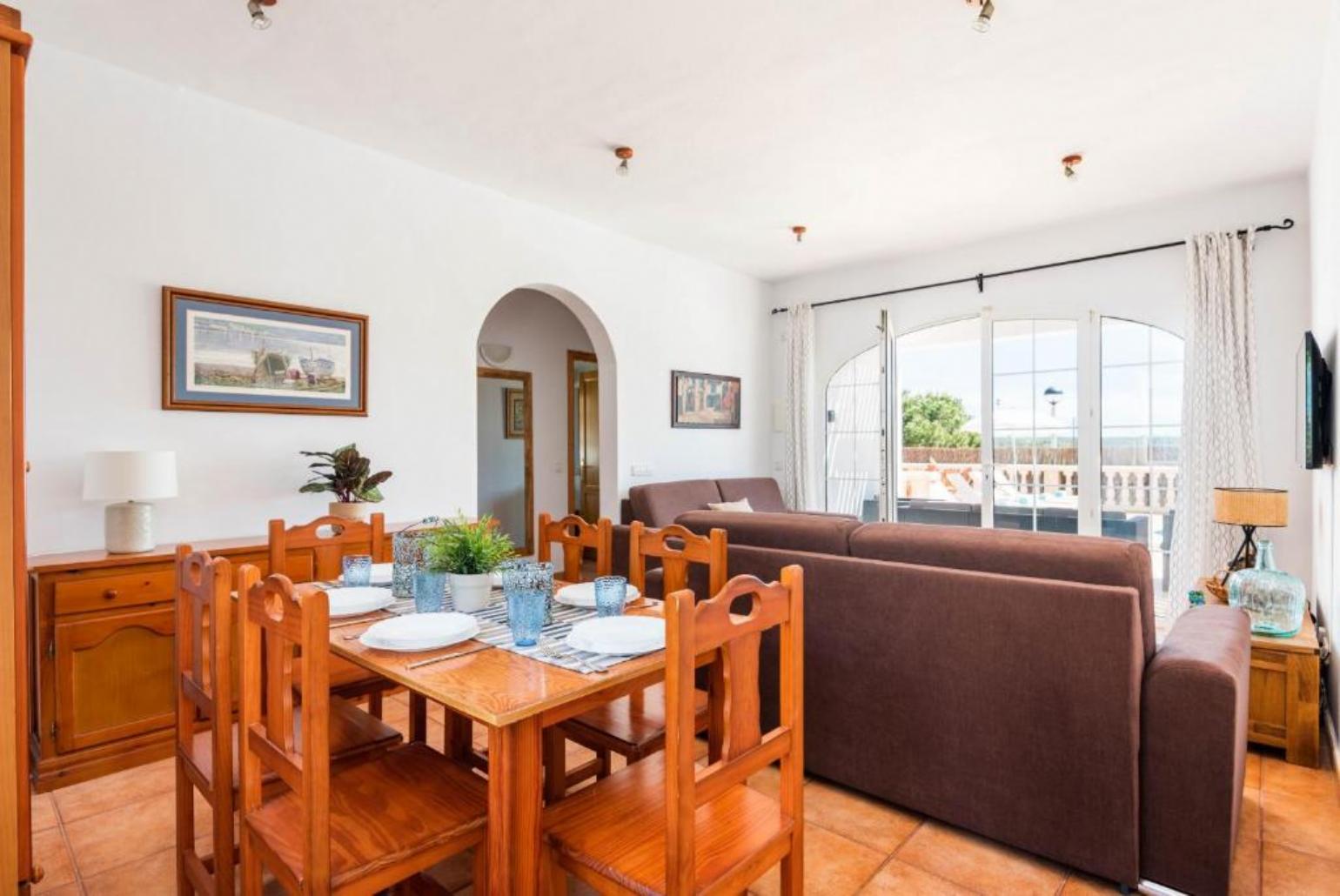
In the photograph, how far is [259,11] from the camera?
94.0 inches

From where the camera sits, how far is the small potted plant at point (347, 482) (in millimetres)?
3244

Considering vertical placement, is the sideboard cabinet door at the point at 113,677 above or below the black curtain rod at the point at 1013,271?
below

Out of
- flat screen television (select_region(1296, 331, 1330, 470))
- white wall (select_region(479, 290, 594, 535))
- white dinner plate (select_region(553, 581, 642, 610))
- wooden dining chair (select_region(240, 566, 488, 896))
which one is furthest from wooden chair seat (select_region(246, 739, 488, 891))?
white wall (select_region(479, 290, 594, 535))

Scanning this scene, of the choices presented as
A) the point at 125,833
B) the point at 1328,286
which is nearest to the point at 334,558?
the point at 125,833

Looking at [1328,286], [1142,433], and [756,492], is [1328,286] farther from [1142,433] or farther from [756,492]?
[756,492]

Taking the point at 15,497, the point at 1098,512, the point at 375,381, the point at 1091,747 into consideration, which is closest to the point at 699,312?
the point at 375,381

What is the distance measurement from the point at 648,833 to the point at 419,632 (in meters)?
0.69

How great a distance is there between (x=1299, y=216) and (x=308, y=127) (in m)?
5.45

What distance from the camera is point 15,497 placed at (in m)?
1.09

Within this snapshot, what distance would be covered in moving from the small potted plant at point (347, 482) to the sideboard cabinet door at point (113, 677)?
782 mm

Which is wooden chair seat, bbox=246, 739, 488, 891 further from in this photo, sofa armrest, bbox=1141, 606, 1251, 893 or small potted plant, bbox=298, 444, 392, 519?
small potted plant, bbox=298, 444, 392, 519

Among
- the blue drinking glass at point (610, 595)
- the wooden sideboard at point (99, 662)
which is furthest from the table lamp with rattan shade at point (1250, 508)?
the wooden sideboard at point (99, 662)

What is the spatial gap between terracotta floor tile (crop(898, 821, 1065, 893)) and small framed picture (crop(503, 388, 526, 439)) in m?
5.31

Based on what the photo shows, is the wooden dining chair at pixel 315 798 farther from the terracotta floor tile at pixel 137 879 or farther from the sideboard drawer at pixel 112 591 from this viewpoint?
the sideboard drawer at pixel 112 591
